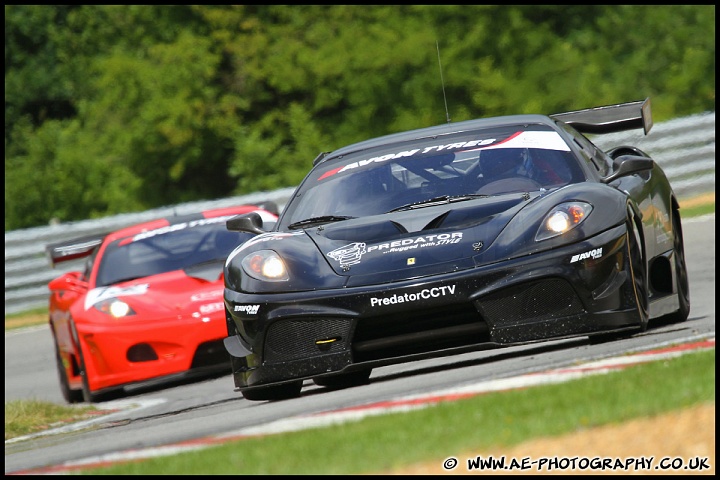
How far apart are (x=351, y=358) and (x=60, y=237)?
38.0ft

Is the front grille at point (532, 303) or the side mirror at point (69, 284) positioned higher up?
the front grille at point (532, 303)

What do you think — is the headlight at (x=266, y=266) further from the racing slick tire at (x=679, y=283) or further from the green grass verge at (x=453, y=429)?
the racing slick tire at (x=679, y=283)

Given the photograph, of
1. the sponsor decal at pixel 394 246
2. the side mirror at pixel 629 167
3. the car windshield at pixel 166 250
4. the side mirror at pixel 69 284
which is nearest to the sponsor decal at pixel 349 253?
the sponsor decal at pixel 394 246

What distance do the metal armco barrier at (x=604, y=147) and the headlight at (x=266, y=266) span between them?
33.7ft

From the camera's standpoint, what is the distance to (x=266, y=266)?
20.4 feet

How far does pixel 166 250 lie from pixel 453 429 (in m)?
5.74

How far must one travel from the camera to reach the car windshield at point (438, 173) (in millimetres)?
6746

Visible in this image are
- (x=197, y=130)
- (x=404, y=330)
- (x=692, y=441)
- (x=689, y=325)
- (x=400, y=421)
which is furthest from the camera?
(x=197, y=130)

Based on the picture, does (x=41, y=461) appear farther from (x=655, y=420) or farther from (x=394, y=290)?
(x=655, y=420)

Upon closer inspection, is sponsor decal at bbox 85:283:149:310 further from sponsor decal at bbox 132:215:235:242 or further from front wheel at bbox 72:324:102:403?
sponsor decal at bbox 132:215:235:242

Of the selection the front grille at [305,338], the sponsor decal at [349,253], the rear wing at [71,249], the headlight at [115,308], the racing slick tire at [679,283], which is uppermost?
the sponsor decal at [349,253]

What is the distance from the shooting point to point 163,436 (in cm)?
576

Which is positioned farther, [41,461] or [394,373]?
[394,373]

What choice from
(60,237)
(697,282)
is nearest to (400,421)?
(697,282)
